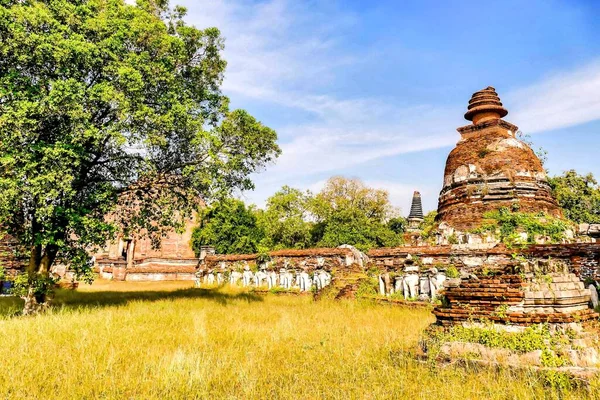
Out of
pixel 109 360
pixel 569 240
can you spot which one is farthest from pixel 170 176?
pixel 569 240

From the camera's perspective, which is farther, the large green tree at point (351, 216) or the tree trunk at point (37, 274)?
the large green tree at point (351, 216)

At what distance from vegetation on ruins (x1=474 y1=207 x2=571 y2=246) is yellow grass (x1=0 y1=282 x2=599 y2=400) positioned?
29.8 feet

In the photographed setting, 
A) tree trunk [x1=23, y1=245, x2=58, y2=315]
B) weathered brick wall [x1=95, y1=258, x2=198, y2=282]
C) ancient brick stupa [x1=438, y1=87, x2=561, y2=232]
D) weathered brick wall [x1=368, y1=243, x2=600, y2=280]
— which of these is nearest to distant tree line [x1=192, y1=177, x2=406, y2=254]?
weathered brick wall [x1=95, y1=258, x2=198, y2=282]

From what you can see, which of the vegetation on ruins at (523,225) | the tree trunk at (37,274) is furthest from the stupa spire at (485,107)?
the tree trunk at (37,274)

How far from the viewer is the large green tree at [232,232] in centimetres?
3111

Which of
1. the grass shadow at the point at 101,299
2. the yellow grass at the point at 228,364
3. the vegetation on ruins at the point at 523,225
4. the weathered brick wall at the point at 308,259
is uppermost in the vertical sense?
the vegetation on ruins at the point at 523,225

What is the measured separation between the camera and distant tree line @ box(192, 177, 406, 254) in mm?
30797

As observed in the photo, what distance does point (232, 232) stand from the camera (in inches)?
1234

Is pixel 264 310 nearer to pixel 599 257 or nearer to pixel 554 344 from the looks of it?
pixel 554 344

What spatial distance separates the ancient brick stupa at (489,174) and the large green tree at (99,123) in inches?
399

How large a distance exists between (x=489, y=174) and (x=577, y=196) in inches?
469

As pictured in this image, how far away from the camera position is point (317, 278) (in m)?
15.1

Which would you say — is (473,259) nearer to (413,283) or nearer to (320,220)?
(413,283)

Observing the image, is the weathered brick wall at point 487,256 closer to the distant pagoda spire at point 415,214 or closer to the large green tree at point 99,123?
the large green tree at point 99,123
